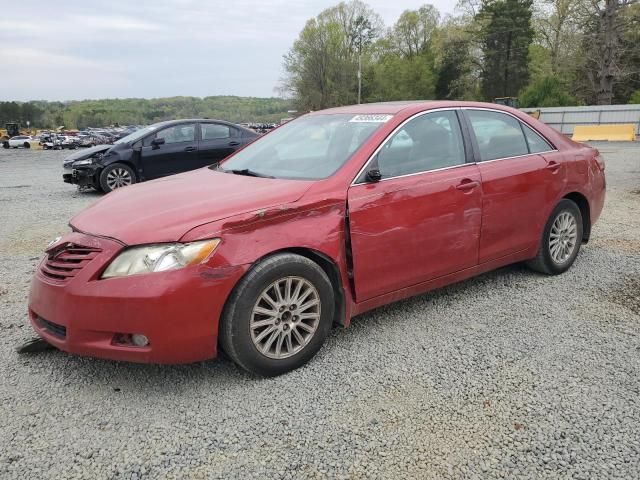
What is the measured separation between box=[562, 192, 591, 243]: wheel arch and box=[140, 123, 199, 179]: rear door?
7.49 meters

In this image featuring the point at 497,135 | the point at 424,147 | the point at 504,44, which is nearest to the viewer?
the point at 424,147

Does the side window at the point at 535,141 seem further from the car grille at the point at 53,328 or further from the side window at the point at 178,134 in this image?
the side window at the point at 178,134

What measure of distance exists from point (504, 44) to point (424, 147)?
54638 mm

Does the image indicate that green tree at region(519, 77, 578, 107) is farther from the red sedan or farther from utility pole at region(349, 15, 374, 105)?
utility pole at region(349, 15, 374, 105)

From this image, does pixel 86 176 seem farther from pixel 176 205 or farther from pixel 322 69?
pixel 322 69

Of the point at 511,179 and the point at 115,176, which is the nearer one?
the point at 511,179

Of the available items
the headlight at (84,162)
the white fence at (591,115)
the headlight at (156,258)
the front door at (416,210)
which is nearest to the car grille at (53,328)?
the headlight at (156,258)

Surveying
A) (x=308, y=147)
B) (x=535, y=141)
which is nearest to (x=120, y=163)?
(x=308, y=147)

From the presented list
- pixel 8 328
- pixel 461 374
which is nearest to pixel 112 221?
Result: pixel 8 328

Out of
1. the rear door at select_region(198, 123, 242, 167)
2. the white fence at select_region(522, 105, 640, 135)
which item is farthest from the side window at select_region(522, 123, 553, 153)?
the white fence at select_region(522, 105, 640, 135)

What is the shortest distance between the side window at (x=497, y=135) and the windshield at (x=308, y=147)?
0.89 m

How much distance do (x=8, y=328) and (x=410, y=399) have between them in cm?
296

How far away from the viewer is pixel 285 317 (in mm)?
3016

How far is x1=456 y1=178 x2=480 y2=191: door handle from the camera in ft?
12.4
